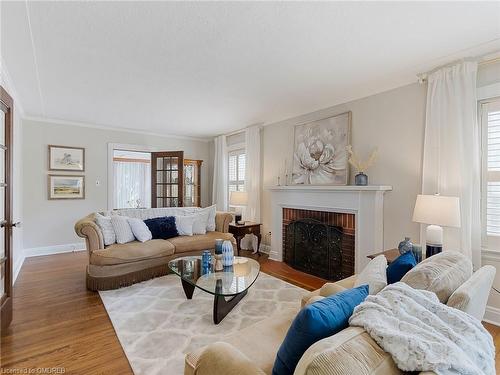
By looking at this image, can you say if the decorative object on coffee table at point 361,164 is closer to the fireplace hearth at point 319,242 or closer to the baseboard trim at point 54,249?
the fireplace hearth at point 319,242

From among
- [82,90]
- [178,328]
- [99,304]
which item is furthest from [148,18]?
[99,304]

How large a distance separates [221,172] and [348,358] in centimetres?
551

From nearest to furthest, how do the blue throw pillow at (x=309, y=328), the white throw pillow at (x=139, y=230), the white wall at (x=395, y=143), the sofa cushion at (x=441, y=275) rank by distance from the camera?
the blue throw pillow at (x=309, y=328) < the sofa cushion at (x=441, y=275) < the white wall at (x=395, y=143) < the white throw pillow at (x=139, y=230)

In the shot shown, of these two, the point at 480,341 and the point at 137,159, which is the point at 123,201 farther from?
the point at 480,341

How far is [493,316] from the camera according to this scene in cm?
253

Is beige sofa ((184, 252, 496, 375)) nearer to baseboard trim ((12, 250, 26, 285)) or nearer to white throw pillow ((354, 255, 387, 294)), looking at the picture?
white throw pillow ((354, 255, 387, 294))

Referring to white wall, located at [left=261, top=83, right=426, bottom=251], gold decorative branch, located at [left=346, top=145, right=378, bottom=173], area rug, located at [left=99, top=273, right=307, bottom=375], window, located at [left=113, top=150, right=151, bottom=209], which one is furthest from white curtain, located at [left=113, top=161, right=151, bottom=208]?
white wall, located at [left=261, top=83, right=426, bottom=251]

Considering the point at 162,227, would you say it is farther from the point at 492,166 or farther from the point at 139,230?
the point at 492,166

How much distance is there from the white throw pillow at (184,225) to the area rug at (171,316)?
84 centimetres

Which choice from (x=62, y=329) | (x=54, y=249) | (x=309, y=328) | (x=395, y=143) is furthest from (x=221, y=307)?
(x=54, y=249)

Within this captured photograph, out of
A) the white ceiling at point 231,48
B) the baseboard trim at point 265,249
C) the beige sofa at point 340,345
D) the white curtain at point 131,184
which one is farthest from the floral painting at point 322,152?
the white curtain at point 131,184

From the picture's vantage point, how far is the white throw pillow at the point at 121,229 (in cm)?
364

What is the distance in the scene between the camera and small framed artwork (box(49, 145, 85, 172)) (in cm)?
491

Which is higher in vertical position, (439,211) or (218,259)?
(439,211)
